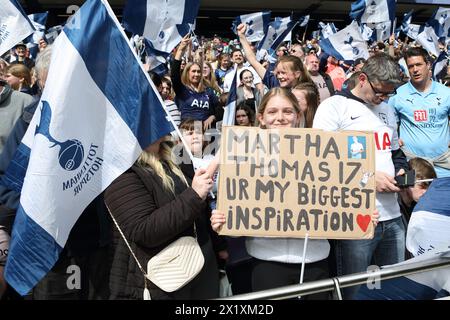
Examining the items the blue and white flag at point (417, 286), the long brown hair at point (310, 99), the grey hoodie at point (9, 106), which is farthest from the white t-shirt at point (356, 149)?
the grey hoodie at point (9, 106)

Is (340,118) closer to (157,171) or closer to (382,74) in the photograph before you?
(382,74)

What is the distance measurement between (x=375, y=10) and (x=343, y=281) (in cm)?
804

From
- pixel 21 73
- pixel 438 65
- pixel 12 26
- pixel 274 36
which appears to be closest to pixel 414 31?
pixel 438 65

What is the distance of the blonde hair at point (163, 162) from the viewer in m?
2.82

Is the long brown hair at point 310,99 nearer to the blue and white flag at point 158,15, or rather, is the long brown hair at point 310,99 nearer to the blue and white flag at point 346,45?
the blue and white flag at point 158,15

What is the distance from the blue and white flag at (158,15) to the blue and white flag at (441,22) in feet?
27.5

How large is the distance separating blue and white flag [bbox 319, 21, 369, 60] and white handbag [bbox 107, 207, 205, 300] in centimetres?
717

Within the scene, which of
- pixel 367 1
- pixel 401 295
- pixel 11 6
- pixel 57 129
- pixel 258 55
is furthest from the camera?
pixel 258 55

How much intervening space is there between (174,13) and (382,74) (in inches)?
107

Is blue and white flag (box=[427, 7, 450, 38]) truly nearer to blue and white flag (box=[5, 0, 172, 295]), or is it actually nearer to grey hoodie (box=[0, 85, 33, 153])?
grey hoodie (box=[0, 85, 33, 153])

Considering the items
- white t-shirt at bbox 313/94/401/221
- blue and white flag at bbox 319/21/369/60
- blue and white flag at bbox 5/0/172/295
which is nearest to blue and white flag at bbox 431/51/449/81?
blue and white flag at bbox 319/21/369/60

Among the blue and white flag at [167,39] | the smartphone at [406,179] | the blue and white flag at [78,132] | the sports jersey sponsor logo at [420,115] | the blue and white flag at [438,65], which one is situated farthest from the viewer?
the blue and white flag at [438,65]

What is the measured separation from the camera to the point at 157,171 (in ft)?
9.31

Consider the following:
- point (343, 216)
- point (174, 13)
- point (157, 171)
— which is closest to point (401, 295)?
point (343, 216)
